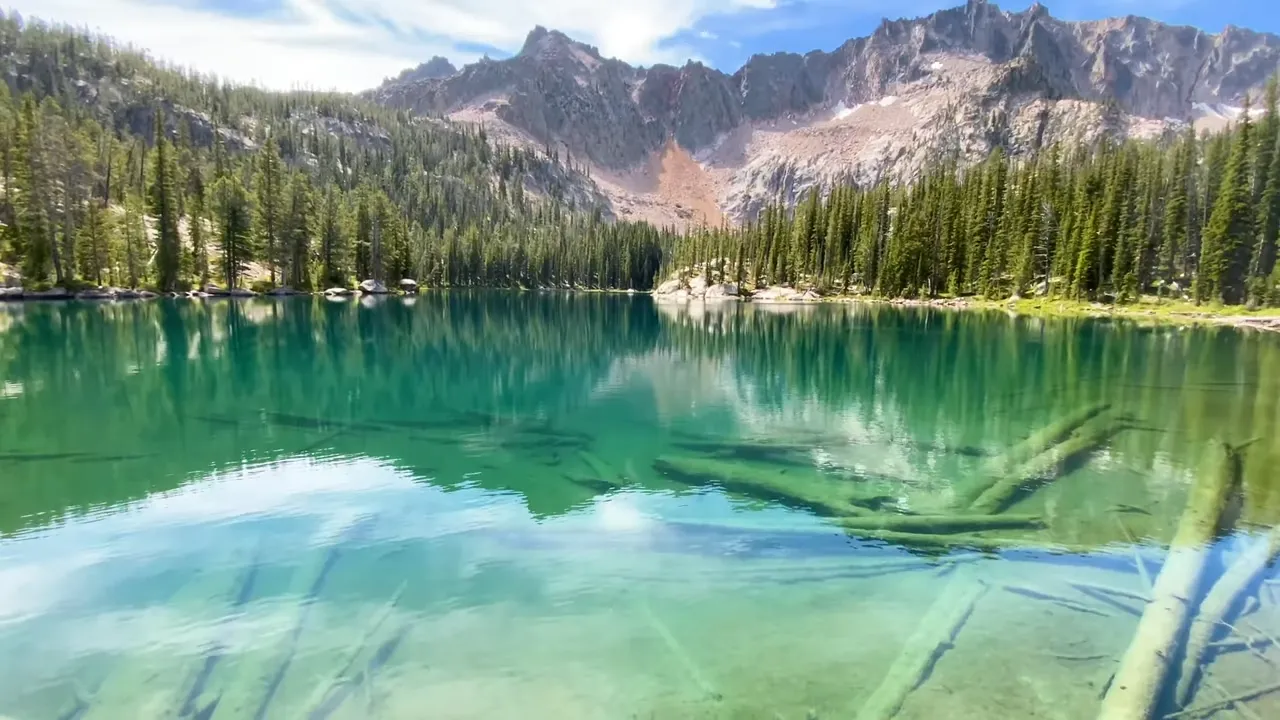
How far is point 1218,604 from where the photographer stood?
9656 millimetres

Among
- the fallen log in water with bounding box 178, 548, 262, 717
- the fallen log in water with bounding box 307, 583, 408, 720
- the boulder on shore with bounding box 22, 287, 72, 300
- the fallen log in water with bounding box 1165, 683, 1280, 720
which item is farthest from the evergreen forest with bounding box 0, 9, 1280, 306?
the fallen log in water with bounding box 178, 548, 262, 717

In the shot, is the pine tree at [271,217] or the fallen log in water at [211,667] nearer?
the fallen log in water at [211,667]

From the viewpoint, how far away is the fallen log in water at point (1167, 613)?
740 cm

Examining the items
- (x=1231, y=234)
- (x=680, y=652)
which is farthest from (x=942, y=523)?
(x=1231, y=234)

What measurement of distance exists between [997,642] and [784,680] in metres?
3.15

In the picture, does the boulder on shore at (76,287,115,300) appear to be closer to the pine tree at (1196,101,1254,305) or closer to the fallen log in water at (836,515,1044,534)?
the fallen log in water at (836,515,1044,534)

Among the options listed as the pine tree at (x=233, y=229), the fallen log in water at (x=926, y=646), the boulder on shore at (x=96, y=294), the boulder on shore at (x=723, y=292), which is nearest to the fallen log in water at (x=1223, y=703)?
the fallen log in water at (x=926, y=646)

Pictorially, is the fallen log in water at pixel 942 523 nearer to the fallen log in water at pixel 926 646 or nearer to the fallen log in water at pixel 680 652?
the fallen log in water at pixel 926 646

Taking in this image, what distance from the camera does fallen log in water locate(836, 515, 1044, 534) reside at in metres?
12.9

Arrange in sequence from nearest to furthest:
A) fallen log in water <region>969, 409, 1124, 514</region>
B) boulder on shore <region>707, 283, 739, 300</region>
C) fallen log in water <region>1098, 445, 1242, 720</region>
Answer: fallen log in water <region>1098, 445, 1242, 720</region>, fallen log in water <region>969, 409, 1124, 514</region>, boulder on shore <region>707, 283, 739, 300</region>

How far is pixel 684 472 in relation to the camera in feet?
55.3

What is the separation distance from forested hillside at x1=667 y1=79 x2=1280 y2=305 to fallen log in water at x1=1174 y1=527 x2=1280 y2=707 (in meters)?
71.4

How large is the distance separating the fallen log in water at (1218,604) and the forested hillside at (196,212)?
95.8 metres

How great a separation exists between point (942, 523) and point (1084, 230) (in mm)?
83893
